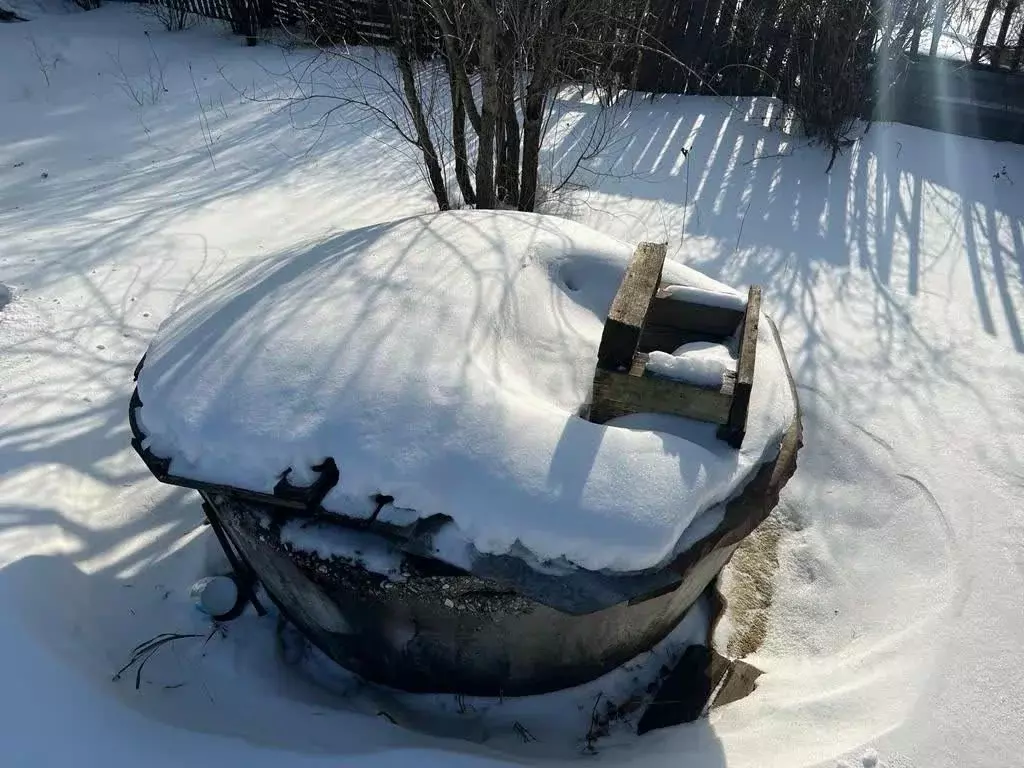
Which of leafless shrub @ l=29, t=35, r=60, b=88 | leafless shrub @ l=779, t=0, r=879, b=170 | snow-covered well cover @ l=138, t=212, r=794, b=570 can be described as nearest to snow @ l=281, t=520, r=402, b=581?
snow-covered well cover @ l=138, t=212, r=794, b=570

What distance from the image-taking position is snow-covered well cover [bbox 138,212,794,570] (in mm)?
1833

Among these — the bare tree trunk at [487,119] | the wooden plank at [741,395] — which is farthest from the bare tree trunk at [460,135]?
the wooden plank at [741,395]

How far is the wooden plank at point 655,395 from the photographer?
201 cm

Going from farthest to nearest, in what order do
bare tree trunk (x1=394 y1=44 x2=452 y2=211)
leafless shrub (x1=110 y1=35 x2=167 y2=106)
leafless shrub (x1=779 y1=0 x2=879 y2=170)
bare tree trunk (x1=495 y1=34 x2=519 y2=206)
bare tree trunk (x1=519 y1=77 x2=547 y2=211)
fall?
leafless shrub (x1=110 y1=35 x2=167 y2=106)
leafless shrub (x1=779 y1=0 x2=879 y2=170)
bare tree trunk (x1=519 y1=77 x2=547 y2=211)
bare tree trunk (x1=394 y1=44 x2=452 y2=211)
bare tree trunk (x1=495 y1=34 x2=519 y2=206)

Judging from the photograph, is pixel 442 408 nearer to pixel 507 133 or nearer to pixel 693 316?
pixel 693 316

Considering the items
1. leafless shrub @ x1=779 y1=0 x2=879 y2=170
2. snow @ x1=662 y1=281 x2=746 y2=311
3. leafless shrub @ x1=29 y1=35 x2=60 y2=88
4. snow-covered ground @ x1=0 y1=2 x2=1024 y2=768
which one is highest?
leafless shrub @ x1=779 y1=0 x2=879 y2=170

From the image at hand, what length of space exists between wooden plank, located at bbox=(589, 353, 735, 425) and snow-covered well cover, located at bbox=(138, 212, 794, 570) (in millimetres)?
48

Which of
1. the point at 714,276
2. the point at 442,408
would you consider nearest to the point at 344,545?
the point at 442,408

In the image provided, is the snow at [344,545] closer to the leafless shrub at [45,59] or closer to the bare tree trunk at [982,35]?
the bare tree trunk at [982,35]

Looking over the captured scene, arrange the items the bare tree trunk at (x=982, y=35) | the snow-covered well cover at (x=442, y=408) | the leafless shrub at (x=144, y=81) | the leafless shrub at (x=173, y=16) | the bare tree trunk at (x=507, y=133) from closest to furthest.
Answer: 1. the snow-covered well cover at (x=442, y=408)
2. the bare tree trunk at (x=507, y=133)
3. the bare tree trunk at (x=982, y=35)
4. the leafless shrub at (x=144, y=81)
5. the leafless shrub at (x=173, y=16)

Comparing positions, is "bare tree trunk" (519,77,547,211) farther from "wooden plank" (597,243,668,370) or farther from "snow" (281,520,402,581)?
"snow" (281,520,402,581)

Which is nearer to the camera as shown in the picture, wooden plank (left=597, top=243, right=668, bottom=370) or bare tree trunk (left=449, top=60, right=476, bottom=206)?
wooden plank (left=597, top=243, right=668, bottom=370)

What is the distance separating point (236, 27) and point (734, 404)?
10.3 meters

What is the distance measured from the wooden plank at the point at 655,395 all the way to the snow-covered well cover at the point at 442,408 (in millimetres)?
48
